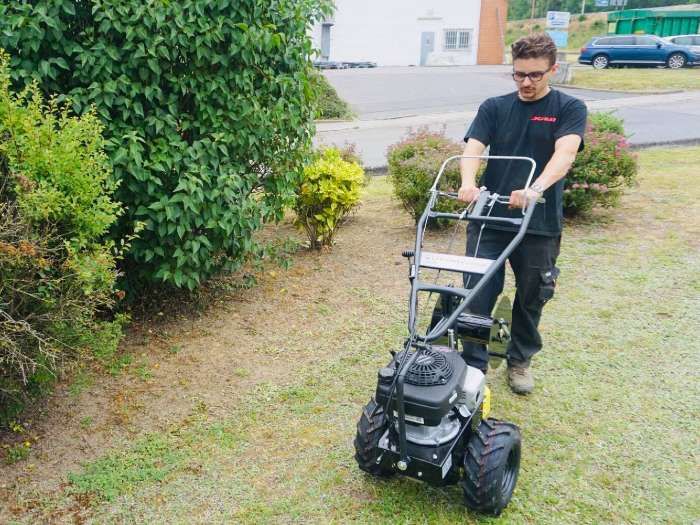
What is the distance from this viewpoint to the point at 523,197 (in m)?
3.16

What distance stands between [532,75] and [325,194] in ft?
9.62

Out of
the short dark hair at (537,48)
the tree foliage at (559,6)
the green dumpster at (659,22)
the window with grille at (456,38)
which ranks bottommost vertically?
the short dark hair at (537,48)

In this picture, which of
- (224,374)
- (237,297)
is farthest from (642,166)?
(224,374)

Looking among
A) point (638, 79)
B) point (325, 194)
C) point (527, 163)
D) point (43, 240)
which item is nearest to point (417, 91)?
point (638, 79)

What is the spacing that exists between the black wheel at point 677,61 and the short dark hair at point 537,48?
31.1 m

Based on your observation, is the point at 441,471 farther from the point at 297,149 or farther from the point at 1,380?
the point at 297,149

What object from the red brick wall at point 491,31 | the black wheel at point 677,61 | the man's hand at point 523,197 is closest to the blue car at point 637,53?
the black wheel at point 677,61

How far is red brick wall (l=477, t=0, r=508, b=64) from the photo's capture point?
151 ft

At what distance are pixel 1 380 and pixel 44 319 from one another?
0.35m

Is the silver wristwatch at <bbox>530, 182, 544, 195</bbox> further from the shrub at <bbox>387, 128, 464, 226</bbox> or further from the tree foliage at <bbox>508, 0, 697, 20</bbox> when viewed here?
the tree foliage at <bbox>508, 0, 697, 20</bbox>

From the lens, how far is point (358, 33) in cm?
4434

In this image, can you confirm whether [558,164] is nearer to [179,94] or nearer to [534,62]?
[534,62]

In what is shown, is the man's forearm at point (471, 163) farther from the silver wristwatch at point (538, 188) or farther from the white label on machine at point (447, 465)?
the white label on machine at point (447, 465)

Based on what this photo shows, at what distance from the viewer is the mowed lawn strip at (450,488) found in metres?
3.08
